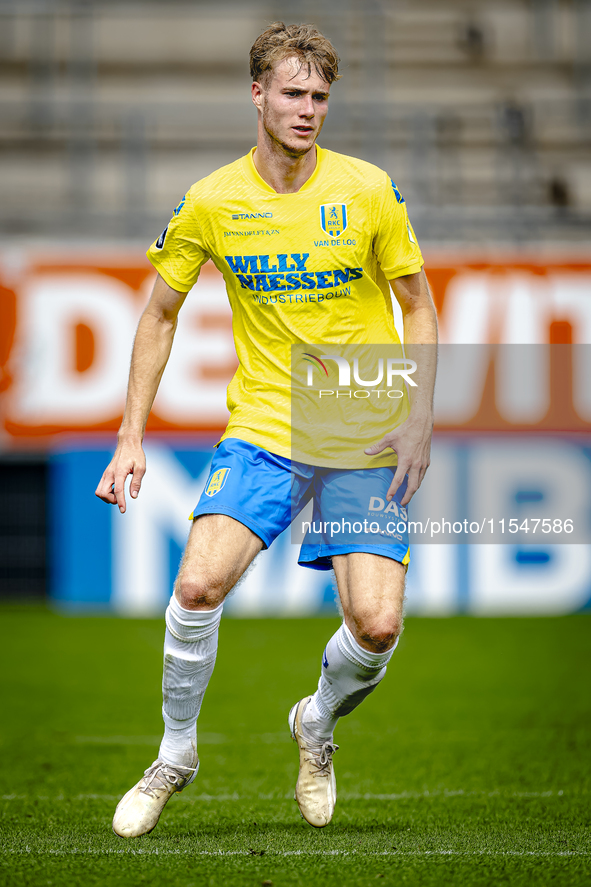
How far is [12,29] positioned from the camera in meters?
13.1

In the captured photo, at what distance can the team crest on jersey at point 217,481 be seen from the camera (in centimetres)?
323

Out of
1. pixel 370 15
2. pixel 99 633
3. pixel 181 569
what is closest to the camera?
pixel 181 569

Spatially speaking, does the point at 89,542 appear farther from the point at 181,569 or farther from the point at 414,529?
the point at 181,569

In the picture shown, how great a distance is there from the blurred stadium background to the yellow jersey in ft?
20.0

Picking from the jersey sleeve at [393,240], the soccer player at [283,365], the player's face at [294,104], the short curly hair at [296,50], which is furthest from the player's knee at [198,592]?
the short curly hair at [296,50]

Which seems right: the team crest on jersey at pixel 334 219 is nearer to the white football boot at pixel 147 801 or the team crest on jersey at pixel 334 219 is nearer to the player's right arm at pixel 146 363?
the player's right arm at pixel 146 363

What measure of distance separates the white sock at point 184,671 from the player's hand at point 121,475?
0.32 meters

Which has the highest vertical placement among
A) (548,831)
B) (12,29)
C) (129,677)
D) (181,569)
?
(12,29)

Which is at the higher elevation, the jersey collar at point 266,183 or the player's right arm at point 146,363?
the jersey collar at point 266,183

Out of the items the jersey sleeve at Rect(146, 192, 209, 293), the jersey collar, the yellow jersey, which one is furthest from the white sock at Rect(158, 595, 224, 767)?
the jersey collar

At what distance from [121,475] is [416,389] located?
866 millimetres

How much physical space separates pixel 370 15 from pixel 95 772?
9.90m

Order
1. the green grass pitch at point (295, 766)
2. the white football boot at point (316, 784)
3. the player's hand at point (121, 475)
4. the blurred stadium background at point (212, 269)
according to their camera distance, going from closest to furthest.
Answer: the green grass pitch at point (295, 766) < the player's hand at point (121, 475) < the white football boot at point (316, 784) < the blurred stadium background at point (212, 269)

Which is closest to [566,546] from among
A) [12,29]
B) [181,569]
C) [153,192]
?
[153,192]
